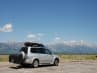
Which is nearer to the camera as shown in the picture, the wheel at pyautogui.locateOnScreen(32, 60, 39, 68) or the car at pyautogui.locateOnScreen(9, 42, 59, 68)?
the car at pyautogui.locateOnScreen(9, 42, 59, 68)

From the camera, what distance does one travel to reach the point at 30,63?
23.3 meters

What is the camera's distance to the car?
22875 millimetres

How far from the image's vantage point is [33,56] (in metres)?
23.5

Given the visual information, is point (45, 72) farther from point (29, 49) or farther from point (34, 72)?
point (29, 49)

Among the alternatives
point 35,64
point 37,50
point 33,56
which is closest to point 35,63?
point 35,64

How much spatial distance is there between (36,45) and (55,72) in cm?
518

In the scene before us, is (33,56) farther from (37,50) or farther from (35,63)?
(37,50)

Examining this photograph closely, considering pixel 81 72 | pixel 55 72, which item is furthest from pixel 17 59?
pixel 81 72

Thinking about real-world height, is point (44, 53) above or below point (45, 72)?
above

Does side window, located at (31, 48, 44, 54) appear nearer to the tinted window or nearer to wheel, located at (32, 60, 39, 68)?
the tinted window

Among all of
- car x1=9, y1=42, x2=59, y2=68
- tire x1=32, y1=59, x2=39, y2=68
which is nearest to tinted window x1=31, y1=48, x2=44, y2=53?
car x1=9, y1=42, x2=59, y2=68

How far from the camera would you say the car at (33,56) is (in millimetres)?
22875

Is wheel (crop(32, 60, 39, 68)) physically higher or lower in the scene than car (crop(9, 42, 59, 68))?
lower

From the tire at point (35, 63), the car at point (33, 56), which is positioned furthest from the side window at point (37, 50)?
Result: the tire at point (35, 63)
